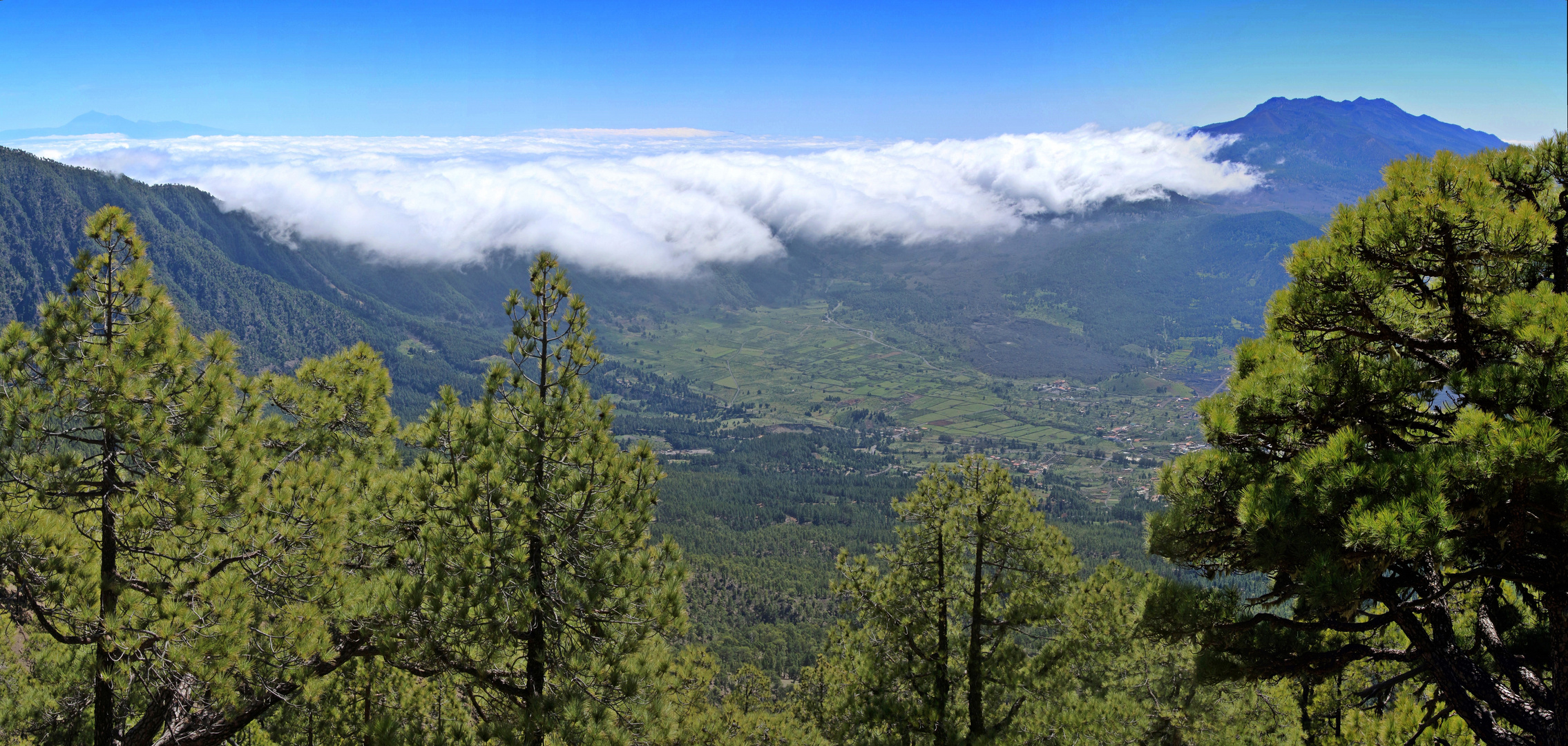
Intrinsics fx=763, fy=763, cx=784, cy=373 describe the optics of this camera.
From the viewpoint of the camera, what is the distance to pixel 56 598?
7934mm

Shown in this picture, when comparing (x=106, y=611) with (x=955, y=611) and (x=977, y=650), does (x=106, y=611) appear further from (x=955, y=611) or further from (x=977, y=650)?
(x=977, y=650)

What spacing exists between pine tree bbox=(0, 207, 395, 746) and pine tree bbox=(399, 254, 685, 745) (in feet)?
3.87

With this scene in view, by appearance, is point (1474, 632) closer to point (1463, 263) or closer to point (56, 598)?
point (1463, 263)

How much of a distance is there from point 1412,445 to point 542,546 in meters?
8.89

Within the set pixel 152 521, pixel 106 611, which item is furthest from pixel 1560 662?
pixel 106 611

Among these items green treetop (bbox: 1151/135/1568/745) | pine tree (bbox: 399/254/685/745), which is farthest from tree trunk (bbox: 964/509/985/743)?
pine tree (bbox: 399/254/685/745)

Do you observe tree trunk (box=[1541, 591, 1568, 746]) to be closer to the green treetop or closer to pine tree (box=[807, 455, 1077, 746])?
the green treetop

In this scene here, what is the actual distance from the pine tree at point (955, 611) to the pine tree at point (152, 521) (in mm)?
9519

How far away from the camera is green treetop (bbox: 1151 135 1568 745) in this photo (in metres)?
5.70

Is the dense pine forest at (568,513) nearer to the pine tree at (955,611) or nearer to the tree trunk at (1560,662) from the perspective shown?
the tree trunk at (1560,662)

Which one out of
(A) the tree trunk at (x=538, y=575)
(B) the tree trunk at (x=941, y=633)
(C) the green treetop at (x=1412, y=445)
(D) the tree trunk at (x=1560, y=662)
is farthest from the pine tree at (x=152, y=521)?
(D) the tree trunk at (x=1560, y=662)

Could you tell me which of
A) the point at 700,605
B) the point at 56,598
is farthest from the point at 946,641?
the point at 700,605

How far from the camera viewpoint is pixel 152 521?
8.18 m

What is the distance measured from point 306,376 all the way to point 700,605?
11049cm
